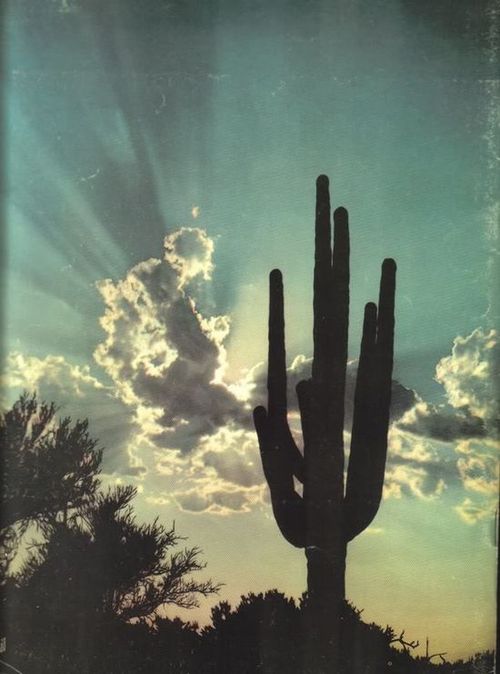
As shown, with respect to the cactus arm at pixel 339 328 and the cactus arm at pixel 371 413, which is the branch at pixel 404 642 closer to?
the cactus arm at pixel 371 413

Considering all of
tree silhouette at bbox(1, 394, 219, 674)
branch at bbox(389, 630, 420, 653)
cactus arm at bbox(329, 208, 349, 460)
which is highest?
cactus arm at bbox(329, 208, 349, 460)

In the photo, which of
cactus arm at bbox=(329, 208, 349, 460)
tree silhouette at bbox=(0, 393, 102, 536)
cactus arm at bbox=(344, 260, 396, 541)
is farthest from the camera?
tree silhouette at bbox=(0, 393, 102, 536)

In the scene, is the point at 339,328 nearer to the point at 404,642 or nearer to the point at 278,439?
the point at 278,439

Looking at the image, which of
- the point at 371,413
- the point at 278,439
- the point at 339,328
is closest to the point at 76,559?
the point at 278,439

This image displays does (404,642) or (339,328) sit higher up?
(339,328)

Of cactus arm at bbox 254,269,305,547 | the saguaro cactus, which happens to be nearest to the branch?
the saguaro cactus

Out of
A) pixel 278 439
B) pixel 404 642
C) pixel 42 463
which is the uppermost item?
pixel 278 439

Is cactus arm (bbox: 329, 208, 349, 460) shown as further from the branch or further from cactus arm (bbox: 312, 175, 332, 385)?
the branch
